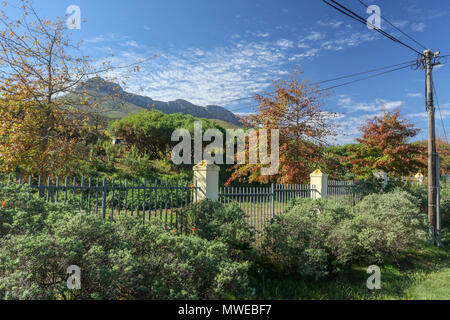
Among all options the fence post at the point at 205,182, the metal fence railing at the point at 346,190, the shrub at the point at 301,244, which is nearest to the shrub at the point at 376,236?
the shrub at the point at 301,244

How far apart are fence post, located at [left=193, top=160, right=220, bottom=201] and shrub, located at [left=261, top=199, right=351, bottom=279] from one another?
1.48 metres

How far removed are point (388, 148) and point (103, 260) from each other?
12434 millimetres

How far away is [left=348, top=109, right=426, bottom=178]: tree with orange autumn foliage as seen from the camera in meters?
12.0

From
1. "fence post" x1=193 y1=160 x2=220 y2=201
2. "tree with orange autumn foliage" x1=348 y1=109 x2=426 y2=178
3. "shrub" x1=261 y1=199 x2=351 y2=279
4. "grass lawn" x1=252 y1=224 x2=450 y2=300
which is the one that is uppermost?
"tree with orange autumn foliage" x1=348 y1=109 x2=426 y2=178

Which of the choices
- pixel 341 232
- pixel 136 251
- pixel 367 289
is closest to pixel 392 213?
pixel 341 232

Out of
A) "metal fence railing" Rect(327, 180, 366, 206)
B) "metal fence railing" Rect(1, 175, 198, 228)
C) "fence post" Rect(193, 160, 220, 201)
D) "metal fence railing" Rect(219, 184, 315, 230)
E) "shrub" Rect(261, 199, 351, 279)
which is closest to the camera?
"metal fence railing" Rect(1, 175, 198, 228)

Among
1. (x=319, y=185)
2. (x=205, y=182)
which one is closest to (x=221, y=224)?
(x=205, y=182)

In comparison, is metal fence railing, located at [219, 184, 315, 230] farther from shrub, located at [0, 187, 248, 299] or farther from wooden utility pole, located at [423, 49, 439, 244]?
wooden utility pole, located at [423, 49, 439, 244]

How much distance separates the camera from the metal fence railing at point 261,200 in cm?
679

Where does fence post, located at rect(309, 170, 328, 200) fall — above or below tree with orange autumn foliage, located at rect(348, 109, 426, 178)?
below

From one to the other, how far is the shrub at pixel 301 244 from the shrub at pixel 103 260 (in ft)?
5.49

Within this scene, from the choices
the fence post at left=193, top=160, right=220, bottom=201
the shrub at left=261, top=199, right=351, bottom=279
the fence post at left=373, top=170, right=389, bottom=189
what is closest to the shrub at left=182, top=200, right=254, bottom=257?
the fence post at left=193, top=160, right=220, bottom=201

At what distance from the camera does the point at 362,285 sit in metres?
5.16

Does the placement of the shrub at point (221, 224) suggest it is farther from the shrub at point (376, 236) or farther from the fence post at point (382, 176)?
the fence post at point (382, 176)
